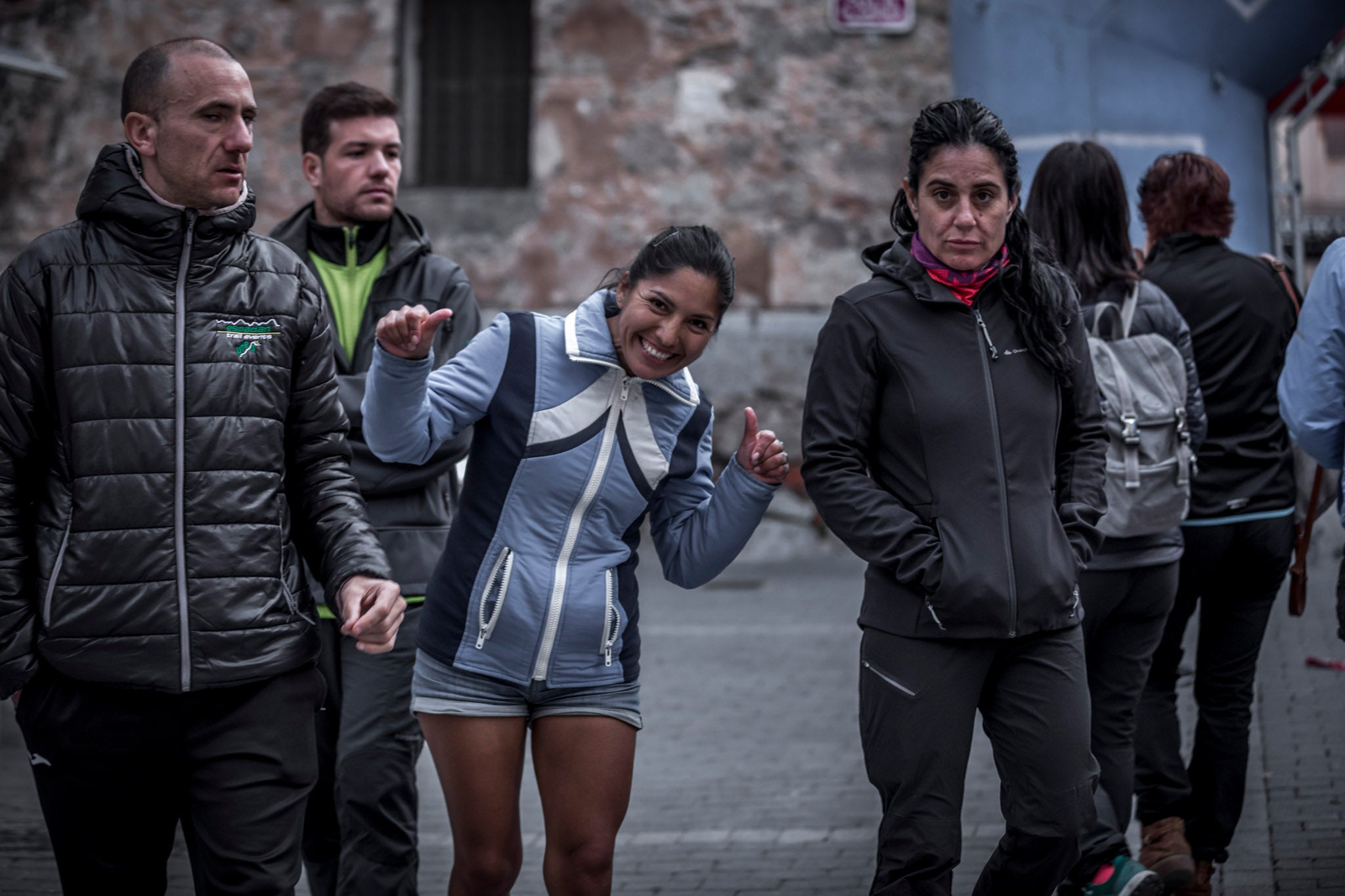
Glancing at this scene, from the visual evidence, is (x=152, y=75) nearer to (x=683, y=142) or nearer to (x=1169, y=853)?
(x=1169, y=853)

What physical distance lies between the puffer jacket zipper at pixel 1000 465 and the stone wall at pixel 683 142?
7.79 metres

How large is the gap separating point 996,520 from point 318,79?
9.28m

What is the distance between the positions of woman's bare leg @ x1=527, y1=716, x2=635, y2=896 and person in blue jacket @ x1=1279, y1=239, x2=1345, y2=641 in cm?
177

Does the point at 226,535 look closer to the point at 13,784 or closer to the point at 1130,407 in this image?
the point at 1130,407

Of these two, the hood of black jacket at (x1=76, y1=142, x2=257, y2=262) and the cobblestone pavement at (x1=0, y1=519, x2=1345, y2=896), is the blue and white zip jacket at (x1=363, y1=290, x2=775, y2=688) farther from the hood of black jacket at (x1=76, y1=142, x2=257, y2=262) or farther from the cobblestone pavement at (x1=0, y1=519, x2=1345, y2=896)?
the cobblestone pavement at (x1=0, y1=519, x2=1345, y2=896)

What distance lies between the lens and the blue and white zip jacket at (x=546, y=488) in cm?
335

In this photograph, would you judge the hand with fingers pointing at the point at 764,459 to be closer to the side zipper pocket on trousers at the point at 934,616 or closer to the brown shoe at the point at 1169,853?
the side zipper pocket on trousers at the point at 934,616

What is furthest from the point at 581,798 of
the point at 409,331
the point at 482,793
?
the point at 409,331

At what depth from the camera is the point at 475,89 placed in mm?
11805

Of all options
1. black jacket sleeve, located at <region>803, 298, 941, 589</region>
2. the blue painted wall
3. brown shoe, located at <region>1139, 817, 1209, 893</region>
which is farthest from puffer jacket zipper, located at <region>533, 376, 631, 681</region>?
the blue painted wall

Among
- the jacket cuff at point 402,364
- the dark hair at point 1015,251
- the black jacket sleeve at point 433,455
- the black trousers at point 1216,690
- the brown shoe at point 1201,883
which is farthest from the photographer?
the black trousers at point 1216,690

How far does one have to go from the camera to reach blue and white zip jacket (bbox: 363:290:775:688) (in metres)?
3.35

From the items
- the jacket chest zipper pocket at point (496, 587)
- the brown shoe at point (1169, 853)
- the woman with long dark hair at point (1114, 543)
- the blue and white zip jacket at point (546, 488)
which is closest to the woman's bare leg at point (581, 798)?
the blue and white zip jacket at point (546, 488)

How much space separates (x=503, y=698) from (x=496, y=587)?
23 centimetres
